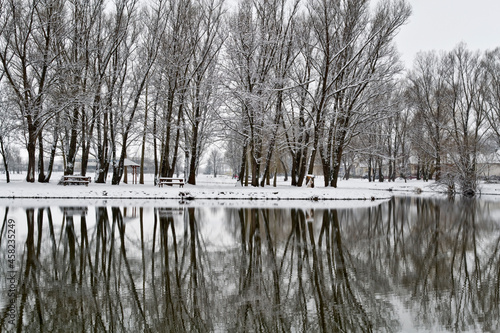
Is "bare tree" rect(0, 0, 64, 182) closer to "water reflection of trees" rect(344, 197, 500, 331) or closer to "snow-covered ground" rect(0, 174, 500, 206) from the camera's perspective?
"snow-covered ground" rect(0, 174, 500, 206)

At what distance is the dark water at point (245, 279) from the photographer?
5.63 meters

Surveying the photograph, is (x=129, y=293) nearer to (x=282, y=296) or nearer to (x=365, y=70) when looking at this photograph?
(x=282, y=296)

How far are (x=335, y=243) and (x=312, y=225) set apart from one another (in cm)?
374

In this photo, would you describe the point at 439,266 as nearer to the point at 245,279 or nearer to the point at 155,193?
the point at 245,279

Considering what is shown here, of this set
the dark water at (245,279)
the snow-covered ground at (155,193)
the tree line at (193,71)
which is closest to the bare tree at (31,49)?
the tree line at (193,71)

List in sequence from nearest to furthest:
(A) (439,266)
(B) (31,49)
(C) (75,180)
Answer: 1. (A) (439,266)
2. (C) (75,180)
3. (B) (31,49)

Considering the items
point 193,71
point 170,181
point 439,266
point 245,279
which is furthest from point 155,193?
point 439,266

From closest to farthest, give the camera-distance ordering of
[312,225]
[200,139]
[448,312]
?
[448,312] → [312,225] → [200,139]

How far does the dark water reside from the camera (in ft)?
18.5

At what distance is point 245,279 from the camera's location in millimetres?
7645

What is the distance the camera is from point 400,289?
7.22 meters

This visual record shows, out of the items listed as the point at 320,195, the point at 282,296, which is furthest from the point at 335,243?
the point at 320,195

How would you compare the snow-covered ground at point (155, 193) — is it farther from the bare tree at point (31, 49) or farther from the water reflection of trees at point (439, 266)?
the water reflection of trees at point (439, 266)

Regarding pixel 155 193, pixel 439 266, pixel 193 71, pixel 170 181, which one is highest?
pixel 193 71
